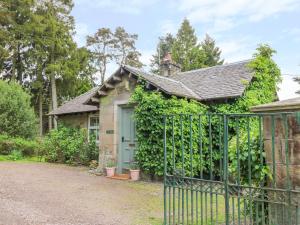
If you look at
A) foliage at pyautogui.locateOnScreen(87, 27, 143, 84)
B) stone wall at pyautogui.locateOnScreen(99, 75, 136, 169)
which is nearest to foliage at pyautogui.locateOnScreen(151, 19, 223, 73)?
foliage at pyautogui.locateOnScreen(87, 27, 143, 84)

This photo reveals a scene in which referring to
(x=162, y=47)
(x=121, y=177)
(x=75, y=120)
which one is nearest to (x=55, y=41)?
(x=75, y=120)

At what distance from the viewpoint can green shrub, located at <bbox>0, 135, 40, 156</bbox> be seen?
54.3ft

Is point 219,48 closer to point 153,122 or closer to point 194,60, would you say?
point 194,60

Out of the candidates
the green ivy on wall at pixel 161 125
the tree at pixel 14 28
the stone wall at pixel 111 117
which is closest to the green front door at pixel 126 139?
the stone wall at pixel 111 117

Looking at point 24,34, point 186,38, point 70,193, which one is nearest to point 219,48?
point 186,38

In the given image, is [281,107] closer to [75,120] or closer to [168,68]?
[168,68]

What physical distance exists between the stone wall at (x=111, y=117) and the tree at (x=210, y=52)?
84.0 feet

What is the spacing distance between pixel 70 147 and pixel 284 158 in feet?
40.8

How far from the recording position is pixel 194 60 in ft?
116

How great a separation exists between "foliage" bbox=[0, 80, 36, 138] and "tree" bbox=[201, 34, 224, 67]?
2246 centimetres

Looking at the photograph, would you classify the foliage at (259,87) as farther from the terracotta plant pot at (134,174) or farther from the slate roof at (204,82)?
the terracotta plant pot at (134,174)

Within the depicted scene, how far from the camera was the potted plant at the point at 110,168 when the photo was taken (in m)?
11.4

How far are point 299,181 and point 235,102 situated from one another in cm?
785

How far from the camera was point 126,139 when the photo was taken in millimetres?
11609
